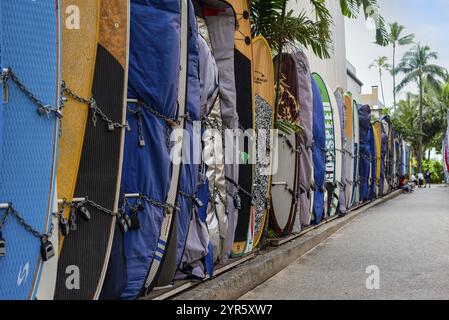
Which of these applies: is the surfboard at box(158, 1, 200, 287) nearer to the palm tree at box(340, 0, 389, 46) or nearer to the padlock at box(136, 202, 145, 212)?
the padlock at box(136, 202, 145, 212)

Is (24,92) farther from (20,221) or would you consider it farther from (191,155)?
(191,155)

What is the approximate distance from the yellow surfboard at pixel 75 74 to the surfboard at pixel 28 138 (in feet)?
0.87

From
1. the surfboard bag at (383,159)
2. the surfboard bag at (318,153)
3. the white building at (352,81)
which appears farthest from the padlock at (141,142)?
the white building at (352,81)

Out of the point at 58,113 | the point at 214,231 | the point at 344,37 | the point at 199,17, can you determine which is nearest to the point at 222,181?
the point at 214,231

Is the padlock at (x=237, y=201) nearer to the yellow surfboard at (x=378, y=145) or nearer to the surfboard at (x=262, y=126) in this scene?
the surfboard at (x=262, y=126)

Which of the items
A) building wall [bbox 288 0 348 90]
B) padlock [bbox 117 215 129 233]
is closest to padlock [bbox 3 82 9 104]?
padlock [bbox 117 215 129 233]

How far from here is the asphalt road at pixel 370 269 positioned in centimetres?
483

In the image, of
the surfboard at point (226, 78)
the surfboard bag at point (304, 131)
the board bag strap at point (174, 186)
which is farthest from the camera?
the surfboard bag at point (304, 131)

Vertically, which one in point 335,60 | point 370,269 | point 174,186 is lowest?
point 370,269

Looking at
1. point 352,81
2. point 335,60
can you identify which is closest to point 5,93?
point 335,60

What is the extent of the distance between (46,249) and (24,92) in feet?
2.09

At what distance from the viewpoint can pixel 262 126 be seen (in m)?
6.46

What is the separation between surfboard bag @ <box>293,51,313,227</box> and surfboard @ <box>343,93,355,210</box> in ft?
12.3

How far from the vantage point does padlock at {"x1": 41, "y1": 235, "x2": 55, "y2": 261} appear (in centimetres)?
258
